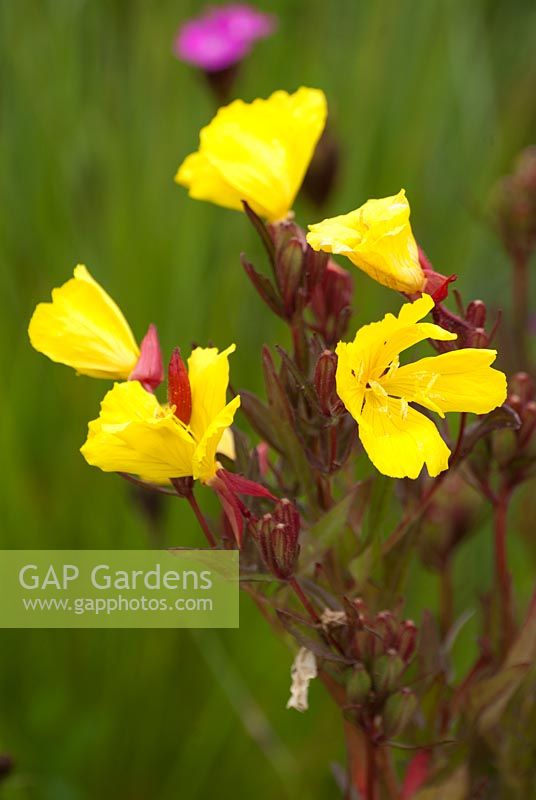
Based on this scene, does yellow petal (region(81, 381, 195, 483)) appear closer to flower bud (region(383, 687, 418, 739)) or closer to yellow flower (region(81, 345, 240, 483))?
yellow flower (region(81, 345, 240, 483))

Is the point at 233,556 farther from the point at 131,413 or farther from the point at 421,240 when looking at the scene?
the point at 421,240

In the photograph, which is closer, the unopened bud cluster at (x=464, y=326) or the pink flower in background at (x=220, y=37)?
the unopened bud cluster at (x=464, y=326)

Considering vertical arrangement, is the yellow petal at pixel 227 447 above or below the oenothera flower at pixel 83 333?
below

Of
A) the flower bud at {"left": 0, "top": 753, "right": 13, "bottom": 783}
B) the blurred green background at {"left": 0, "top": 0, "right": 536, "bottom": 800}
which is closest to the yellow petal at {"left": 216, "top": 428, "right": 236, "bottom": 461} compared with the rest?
the flower bud at {"left": 0, "top": 753, "right": 13, "bottom": 783}

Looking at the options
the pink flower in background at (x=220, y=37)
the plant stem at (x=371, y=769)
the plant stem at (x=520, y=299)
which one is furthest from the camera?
the pink flower in background at (x=220, y=37)

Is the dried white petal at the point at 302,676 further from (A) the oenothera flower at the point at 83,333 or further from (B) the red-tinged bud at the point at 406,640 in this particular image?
(A) the oenothera flower at the point at 83,333

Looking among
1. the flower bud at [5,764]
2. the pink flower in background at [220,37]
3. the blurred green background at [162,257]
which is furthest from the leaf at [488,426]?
the pink flower in background at [220,37]

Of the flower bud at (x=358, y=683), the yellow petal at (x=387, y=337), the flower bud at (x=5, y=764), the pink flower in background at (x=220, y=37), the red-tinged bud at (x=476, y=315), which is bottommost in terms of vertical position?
the flower bud at (x=5, y=764)
